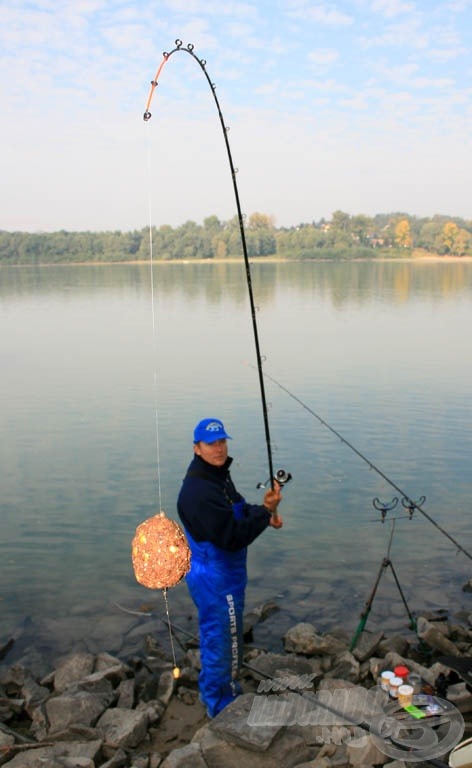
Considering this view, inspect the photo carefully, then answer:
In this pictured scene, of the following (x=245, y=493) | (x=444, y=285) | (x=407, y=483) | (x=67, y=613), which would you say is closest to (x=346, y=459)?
(x=407, y=483)

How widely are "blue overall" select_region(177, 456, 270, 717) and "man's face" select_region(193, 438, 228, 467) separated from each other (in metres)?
0.04

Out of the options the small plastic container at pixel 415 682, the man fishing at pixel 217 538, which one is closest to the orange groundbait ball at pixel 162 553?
the man fishing at pixel 217 538

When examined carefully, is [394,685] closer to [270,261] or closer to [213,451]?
[213,451]

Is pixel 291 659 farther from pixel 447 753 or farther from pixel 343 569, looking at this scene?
pixel 343 569

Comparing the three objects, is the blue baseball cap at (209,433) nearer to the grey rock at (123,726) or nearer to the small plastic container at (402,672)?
the grey rock at (123,726)

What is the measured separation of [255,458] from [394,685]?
25.3 ft

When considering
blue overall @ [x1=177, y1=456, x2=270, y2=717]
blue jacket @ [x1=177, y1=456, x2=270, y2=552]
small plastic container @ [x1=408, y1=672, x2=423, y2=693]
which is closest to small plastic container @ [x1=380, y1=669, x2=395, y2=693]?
small plastic container @ [x1=408, y1=672, x2=423, y2=693]

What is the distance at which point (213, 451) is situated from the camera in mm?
4820

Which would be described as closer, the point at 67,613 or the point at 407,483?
the point at 67,613

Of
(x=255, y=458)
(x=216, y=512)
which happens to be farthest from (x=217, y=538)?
(x=255, y=458)

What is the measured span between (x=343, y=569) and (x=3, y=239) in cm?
13869

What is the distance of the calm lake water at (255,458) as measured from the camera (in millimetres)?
8469

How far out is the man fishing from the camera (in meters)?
4.68

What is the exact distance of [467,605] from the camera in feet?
25.8
